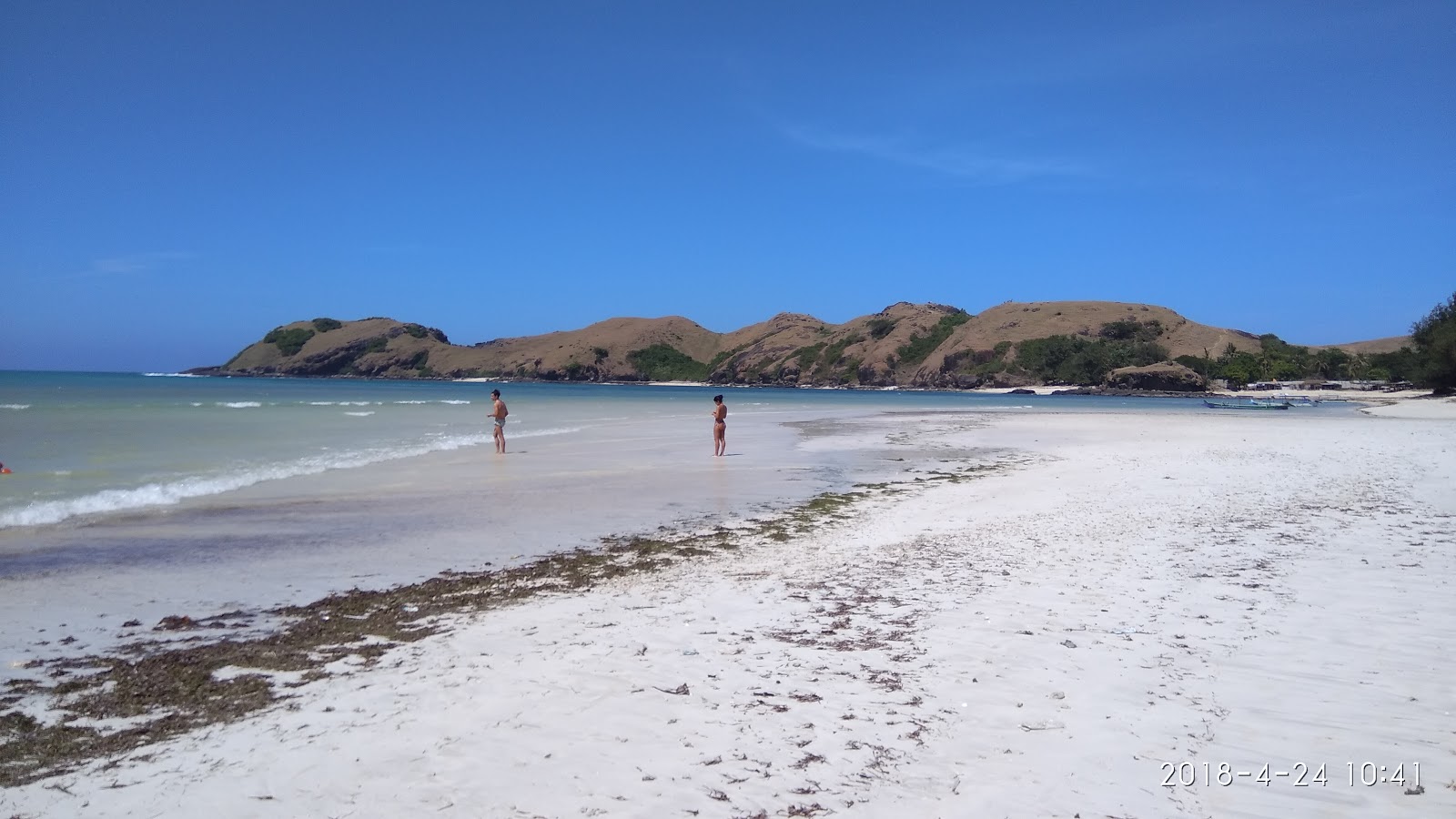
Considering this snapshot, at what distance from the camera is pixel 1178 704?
4.66 metres

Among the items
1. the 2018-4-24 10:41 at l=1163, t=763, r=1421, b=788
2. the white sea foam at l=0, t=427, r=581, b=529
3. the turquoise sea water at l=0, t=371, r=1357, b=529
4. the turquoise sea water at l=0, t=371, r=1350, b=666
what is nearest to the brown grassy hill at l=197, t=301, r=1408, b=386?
the turquoise sea water at l=0, t=371, r=1357, b=529

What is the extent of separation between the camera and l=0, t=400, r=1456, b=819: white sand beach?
3.75 meters

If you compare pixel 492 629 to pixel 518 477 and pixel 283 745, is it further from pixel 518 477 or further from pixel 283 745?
pixel 518 477

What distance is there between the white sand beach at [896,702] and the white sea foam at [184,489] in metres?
9.08

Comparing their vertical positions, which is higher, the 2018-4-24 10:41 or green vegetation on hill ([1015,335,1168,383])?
green vegetation on hill ([1015,335,1168,383])

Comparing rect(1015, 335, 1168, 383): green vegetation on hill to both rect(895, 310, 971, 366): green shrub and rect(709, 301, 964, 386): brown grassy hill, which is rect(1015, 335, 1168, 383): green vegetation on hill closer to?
rect(895, 310, 971, 366): green shrub

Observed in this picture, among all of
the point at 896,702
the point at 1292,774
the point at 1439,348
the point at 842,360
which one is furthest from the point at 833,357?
the point at 1292,774

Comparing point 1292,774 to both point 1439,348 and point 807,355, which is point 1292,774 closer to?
point 1439,348

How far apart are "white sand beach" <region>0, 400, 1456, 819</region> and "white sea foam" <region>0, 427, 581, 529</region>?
29.8 ft

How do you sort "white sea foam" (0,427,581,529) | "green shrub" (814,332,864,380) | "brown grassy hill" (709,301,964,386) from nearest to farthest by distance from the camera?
"white sea foam" (0,427,581,529)
"brown grassy hill" (709,301,964,386)
"green shrub" (814,332,864,380)

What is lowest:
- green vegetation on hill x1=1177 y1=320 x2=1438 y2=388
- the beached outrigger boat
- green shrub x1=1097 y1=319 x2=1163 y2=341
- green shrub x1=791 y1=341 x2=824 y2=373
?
the beached outrigger boat

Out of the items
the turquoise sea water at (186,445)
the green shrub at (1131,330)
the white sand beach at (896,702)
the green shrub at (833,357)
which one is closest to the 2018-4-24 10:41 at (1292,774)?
the white sand beach at (896,702)

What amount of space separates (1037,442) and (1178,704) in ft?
74.7

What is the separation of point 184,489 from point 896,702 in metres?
14.4
